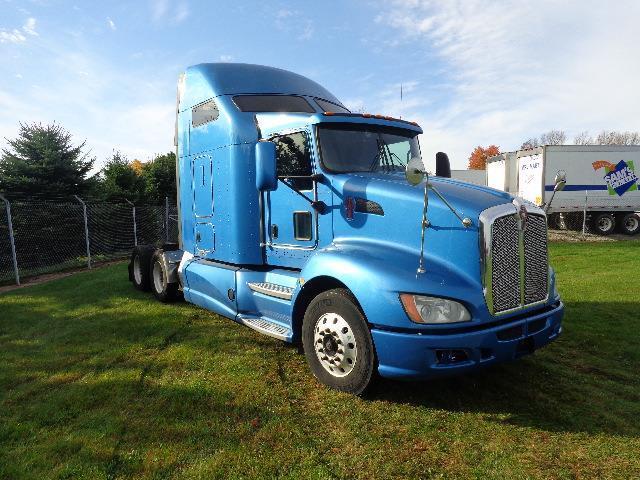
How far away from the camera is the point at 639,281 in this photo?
9344 millimetres

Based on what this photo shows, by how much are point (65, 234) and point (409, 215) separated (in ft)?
48.9

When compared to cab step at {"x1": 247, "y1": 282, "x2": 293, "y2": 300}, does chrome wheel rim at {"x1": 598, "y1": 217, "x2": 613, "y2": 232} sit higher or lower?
lower

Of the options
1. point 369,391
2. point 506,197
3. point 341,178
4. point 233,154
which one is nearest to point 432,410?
point 369,391

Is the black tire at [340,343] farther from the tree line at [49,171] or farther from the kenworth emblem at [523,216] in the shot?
the tree line at [49,171]

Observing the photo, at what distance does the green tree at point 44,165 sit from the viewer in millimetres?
17422

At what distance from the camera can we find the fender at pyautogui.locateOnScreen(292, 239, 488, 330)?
3643mm

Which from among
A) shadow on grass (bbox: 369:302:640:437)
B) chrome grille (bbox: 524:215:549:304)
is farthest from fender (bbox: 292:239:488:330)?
shadow on grass (bbox: 369:302:640:437)

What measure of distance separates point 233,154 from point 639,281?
29.2 ft

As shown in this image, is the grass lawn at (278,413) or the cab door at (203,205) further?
the cab door at (203,205)

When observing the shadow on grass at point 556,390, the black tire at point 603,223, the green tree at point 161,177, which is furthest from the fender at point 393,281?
the green tree at point 161,177

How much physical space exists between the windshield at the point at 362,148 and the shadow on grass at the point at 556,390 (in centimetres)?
233

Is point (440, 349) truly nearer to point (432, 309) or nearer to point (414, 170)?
point (432, 309)

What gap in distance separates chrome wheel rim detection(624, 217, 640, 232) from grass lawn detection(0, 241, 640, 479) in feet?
58.0

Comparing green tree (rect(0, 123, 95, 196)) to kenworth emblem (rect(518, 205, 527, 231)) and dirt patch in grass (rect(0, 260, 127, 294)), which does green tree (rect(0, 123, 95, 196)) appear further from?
kenworth emblem (rect(518, 205, 527, 231))
